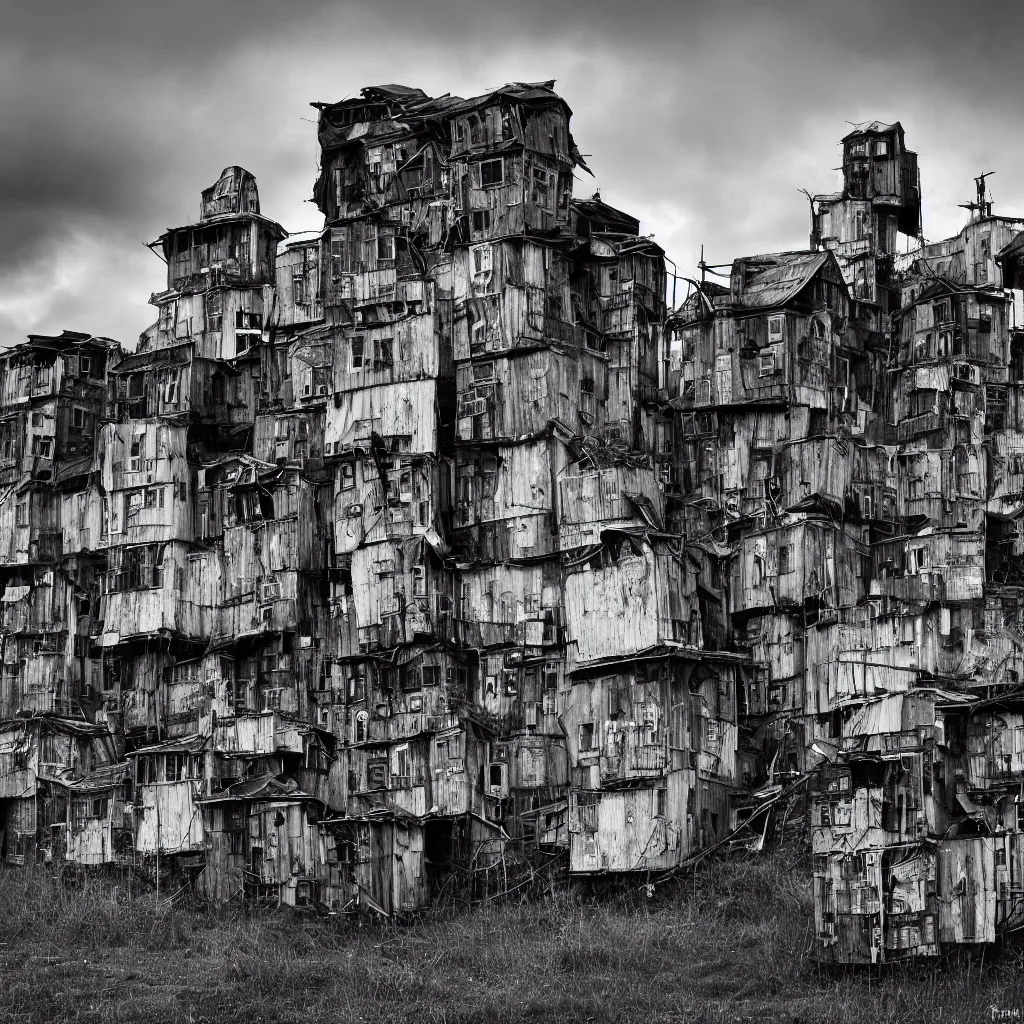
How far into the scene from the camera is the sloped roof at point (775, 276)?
10538 cm

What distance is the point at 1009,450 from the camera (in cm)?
10425

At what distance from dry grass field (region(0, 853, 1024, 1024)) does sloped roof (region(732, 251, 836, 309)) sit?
102 feet

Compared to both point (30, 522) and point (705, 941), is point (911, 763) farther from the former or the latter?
point (30, 522)

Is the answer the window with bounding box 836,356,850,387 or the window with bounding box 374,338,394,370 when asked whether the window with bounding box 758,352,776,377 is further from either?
the window with bounding box 374,338,394,370

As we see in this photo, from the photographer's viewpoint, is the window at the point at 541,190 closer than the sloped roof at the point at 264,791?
No

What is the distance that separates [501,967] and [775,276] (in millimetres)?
41548

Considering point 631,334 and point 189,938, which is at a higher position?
point 631,334

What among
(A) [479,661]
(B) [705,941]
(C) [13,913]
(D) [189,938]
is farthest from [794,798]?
(C) [13,913]

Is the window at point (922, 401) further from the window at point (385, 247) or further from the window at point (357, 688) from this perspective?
the window at point (357, 688)

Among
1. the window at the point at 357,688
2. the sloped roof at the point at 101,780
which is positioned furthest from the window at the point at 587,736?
the sloped roof at the point at 101,780

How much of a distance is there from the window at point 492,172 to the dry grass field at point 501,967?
3570cm

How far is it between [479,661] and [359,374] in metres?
14.5

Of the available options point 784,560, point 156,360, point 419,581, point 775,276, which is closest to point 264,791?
point 419,581

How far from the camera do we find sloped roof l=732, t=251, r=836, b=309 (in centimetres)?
10538
